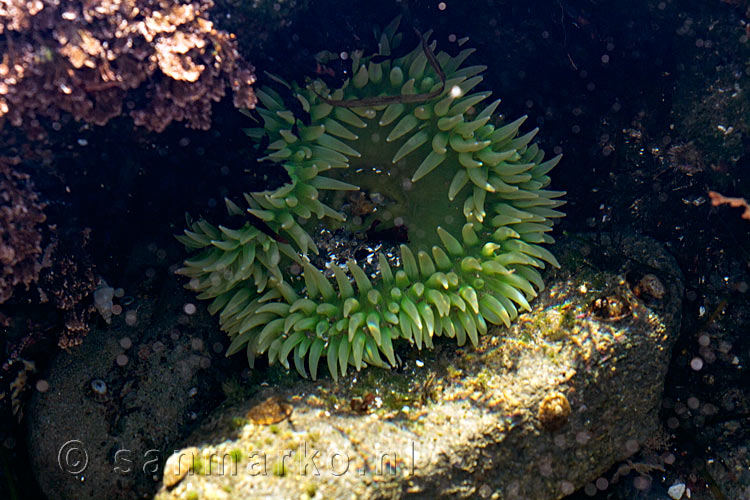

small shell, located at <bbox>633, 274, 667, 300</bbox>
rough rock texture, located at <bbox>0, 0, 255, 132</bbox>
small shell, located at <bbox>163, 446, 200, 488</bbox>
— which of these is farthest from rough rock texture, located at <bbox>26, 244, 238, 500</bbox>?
small shell, located at <bbox>633, 274, 667, 300</bbox>

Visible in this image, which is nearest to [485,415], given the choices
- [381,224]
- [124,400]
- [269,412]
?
[269,412]

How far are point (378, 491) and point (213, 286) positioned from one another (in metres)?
1.81

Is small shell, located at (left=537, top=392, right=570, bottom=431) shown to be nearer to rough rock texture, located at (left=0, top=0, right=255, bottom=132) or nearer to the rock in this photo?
the rock

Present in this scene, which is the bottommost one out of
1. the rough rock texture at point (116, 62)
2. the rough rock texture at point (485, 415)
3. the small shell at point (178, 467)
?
the small shell at point (178, 467)

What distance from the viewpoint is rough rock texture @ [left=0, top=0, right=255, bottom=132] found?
3.16 metres

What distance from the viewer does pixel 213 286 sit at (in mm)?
3988

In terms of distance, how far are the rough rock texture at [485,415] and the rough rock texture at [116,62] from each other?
1.95 meters

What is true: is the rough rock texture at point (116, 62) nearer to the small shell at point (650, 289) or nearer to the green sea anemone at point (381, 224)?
the green sea anemone at point (381, 224)

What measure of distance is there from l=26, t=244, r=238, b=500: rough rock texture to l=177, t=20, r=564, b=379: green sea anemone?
1.29 feet

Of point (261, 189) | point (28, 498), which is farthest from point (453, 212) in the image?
point (28, 498)

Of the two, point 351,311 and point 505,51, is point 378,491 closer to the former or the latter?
point 351,311

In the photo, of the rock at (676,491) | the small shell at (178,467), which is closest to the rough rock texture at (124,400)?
the small shell at (178,467)

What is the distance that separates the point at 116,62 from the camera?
333 centimetres

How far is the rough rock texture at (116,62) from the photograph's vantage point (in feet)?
10.4
